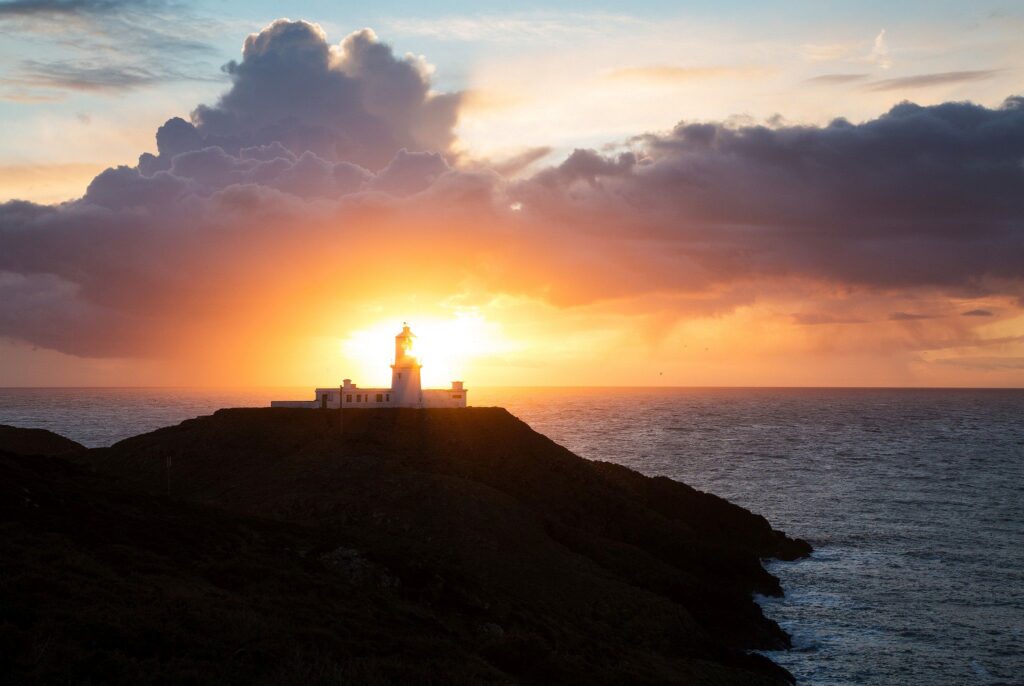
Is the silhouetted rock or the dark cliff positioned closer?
the dark cliff

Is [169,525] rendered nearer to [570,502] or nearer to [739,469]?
[570,502]

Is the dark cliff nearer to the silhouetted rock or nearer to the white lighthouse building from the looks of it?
the white lighthouse building

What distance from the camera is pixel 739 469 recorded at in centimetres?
10444

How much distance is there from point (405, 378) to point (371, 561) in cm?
3729

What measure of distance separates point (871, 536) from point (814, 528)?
4.85 metres

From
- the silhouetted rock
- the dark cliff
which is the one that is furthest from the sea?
the silhouetted rock

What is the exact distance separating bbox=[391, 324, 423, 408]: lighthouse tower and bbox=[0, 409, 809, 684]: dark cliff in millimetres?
6279

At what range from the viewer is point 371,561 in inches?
1342

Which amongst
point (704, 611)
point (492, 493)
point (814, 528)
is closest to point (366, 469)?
point (492, 493)

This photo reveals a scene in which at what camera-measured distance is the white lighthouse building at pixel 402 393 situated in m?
69.4

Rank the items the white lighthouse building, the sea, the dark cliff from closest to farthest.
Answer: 1. the dark cliff
2. the sea
3. the white lighthouse building

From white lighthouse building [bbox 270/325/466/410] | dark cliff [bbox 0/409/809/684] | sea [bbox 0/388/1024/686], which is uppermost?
white lighthouse building [bbox 270/325/466/410]

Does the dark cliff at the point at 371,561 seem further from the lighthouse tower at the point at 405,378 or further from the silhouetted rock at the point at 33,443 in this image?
the silhouetted rock at the point at 33,443

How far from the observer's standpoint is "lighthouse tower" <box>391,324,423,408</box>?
7038 centimetres
